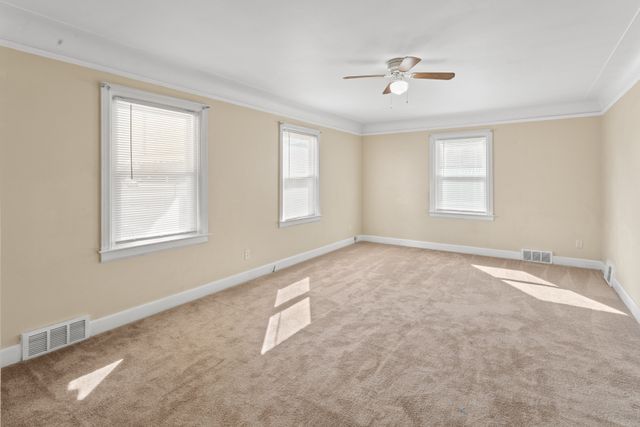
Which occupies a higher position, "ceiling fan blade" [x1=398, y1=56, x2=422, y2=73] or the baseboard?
"ceiling fan blade" [x1=398, y1=56, x2=422, y2=73]

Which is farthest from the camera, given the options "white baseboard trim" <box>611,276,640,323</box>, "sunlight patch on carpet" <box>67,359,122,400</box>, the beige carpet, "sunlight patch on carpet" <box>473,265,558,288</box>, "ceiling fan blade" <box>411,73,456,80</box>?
"sunlight patch on carpet" <box>473,265,558,288</box>

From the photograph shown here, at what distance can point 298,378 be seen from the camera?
2428mm

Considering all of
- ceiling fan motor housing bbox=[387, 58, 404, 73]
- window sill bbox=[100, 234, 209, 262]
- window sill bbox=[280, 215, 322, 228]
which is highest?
ceiling fan motor housing bbox=[387, 58, 404, 73]

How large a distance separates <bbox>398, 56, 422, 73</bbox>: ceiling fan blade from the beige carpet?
244 centimetres

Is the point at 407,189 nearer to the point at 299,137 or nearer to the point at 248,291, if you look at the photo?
the point at 299,137

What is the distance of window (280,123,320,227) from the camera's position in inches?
214

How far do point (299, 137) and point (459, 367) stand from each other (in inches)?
167

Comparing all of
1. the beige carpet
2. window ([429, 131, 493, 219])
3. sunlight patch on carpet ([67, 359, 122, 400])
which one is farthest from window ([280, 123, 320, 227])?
sunlight patch on carpet ([67, 359, 122, 400])

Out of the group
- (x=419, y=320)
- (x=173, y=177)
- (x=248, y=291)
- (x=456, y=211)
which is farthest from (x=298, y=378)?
(x=456, y=211)

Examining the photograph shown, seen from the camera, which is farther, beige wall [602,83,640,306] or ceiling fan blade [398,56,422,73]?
beige wall [602,83,640,306]

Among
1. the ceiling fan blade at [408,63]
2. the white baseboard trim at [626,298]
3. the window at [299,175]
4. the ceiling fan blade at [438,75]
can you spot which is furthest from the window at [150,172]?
the white baseboard trim at [626,298]

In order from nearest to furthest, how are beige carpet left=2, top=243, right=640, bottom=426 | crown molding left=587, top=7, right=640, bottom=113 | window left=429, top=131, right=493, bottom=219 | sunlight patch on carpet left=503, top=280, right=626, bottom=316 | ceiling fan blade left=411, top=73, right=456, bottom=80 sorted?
beige carpet left=2, top=243, right=640, bottom=426, crown molding left=587, top=7, right=640, bottom=113, ceiling fan blade left=411, top=73, right=456, bottom=80, sunlight patch on carpet left=503, top=280, right=626, bottom=316, window left=429, top=131, right=493, bottom=219

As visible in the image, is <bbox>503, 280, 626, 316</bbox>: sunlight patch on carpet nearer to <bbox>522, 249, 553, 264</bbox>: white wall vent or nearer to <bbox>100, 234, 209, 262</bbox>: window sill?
<bbox>522, 249, 553, 264</bbox>: white wall vent

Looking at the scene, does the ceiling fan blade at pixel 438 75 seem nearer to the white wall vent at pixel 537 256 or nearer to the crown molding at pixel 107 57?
the crown molding at pixel 107 57
